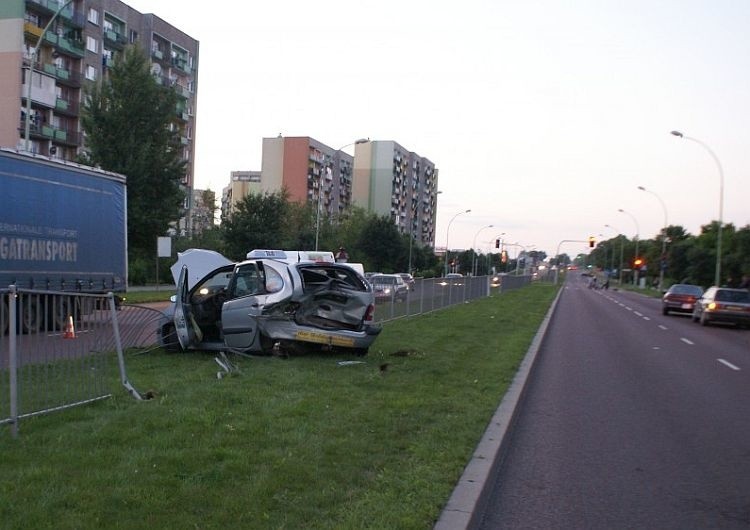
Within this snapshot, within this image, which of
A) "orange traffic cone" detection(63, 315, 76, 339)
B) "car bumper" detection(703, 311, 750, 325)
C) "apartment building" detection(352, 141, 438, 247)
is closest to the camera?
"orange traffic cone" detection(63, 315, 76, 339)

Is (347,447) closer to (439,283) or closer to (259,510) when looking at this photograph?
(259,510)

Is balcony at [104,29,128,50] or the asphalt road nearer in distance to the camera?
the asphalt road

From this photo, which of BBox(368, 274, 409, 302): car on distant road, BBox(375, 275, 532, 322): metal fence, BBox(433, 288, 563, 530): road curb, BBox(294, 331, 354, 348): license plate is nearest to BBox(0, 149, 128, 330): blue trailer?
BBox(368, 274, 409, 302): car on distant road

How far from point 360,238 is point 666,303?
31.0 m

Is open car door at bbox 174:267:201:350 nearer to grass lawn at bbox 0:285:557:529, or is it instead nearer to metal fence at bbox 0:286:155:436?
grass lawn at bbox 0:285:557:529

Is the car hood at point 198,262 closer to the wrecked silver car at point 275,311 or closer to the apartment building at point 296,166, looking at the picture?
the wrecked silver car at point 275,311

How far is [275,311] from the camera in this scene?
11133 mm

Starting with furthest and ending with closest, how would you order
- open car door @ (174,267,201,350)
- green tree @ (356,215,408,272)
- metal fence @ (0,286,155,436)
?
green tree @ (356,215,408,272) < open car door @ (174,267,201,350) < metal fence @ (0,286,155,436)

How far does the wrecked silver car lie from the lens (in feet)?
36.8

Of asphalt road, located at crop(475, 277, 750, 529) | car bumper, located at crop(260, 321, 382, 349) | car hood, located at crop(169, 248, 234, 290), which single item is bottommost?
asphalt road, located at crop(475, 277, 750, 529)

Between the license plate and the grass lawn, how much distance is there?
2.63ft

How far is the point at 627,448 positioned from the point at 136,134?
30418 mm

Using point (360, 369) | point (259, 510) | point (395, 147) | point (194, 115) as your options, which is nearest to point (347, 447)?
point (259, 510)

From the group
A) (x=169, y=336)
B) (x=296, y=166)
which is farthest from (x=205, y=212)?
(x=169, y=336)
